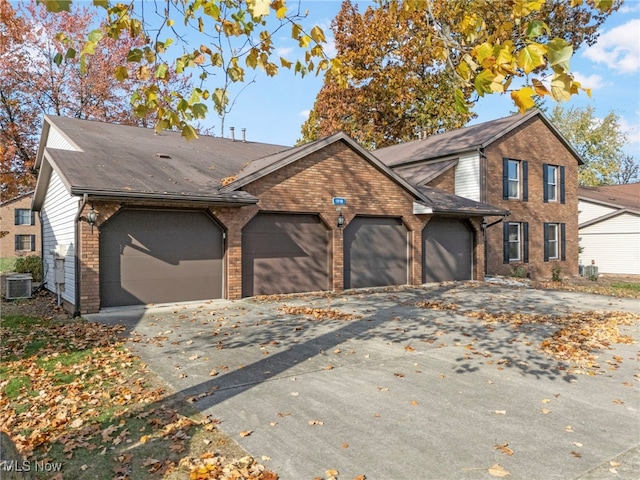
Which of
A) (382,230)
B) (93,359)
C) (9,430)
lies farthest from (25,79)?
(9,430)

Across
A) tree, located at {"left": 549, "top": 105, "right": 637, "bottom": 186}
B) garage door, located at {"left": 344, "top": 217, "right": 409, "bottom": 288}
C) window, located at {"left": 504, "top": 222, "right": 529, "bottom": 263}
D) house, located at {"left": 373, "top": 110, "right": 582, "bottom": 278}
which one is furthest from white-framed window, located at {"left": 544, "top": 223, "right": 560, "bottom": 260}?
tree, located at {"left": 549, "top": 105, "right": 637, "bottom": 186}

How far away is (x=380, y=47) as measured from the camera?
31.2 meters

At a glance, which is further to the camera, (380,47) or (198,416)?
(380,47)

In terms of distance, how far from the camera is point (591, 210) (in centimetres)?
2916

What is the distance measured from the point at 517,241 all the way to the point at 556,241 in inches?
134

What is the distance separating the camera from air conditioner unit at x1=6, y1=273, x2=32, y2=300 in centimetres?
1366

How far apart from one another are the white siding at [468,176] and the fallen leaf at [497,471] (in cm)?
1769

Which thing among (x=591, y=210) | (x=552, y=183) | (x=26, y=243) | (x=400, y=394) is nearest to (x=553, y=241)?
(x=552, y=183)

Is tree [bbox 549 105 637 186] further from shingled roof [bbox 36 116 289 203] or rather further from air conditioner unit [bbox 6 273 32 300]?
air conditioner unit [bbox 6 273 32 300]

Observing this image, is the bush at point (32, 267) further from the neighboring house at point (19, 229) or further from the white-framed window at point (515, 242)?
the neighboring house at point (19, 229)

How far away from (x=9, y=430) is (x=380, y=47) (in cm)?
3188

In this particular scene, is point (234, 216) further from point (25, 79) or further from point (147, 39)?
point (25, 79)

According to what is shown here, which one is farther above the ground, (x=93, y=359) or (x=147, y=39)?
(x=147, y=39)

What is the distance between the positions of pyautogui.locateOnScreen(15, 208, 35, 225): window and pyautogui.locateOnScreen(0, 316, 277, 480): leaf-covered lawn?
36590 millimetres
